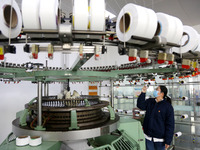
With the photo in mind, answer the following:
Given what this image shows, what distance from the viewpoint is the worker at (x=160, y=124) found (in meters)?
2.62

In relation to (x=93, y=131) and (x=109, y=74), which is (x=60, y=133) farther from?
(x=109, y=74)

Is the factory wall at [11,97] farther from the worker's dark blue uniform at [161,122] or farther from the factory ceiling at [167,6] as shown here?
the worker's dark blue uniform at [161,122]

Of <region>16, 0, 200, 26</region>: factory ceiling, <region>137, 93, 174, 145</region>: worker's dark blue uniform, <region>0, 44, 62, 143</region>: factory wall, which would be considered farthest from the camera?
<region>0, 44, 62, 143</region>: factory wall

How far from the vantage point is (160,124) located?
2.68 meters

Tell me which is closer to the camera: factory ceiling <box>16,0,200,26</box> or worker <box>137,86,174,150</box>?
worker <box>137,86,174,150</box>

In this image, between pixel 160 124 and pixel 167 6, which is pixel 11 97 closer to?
pixel 160 124

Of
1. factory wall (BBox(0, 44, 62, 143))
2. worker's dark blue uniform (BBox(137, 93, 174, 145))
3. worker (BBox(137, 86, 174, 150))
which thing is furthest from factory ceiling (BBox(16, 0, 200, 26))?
worker's dark blue uniform (BBox(137, 93, 174, 145))

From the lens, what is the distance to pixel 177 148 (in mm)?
4711

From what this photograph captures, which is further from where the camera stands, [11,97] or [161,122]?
[11,97]

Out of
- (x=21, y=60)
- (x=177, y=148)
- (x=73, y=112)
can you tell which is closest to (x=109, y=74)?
(x=73, y=112)

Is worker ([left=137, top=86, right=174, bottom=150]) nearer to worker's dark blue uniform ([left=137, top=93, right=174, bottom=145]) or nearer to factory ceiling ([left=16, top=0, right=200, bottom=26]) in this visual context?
worker's dark blue uniform ([left=137, top=93, right=174, bottom=145])

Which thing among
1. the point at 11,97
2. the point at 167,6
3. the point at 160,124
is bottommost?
the point at 160,124

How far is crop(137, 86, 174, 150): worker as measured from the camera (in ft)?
8.58

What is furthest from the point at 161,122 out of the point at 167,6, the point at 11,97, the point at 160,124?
the point at 11,97
